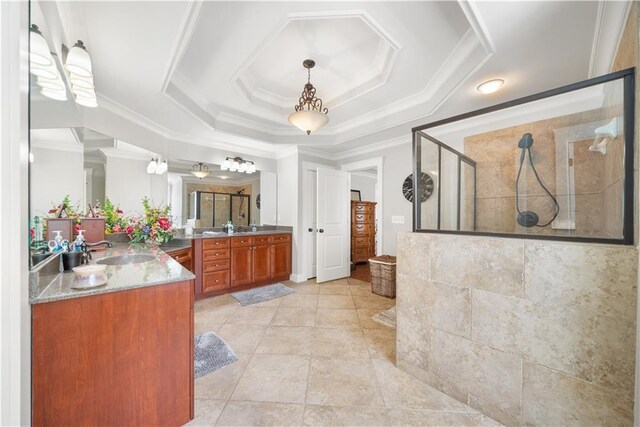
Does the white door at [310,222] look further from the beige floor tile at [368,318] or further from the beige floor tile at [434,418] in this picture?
the beige floor tile at [434,418]

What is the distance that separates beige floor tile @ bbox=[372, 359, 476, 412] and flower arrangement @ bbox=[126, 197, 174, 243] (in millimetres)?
Answer: 2806

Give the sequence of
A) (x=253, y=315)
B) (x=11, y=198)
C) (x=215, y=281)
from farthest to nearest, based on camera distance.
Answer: (x=215, y=281), (x=253, y=315), (x=11, y=198)

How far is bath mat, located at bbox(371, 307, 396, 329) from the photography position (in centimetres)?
262

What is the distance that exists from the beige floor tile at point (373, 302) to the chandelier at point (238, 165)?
2.85 metres

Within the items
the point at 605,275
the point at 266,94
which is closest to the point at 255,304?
the point at 266,94

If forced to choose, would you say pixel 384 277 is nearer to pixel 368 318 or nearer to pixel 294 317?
pixel 368 318

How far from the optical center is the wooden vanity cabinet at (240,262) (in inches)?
133

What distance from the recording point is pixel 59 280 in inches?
50.1

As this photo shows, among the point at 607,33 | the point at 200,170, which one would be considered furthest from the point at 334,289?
the point at 607,33

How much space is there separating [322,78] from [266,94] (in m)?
0.77

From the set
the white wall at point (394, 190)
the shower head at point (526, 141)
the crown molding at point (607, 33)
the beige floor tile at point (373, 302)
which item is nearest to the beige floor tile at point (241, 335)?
the beige floor tile at point (373, 302)

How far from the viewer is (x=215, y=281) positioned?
3473 millimetres

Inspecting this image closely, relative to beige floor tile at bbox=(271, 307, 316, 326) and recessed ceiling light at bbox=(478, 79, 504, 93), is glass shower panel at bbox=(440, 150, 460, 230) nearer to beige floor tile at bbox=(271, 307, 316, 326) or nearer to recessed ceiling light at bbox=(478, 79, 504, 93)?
recessed ceiling light at bbox=(478, 79, 504, 93)

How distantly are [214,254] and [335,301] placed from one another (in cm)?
188
